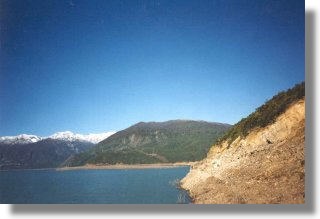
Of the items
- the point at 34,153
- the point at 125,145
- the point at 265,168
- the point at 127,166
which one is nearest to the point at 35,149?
the point at 34,153

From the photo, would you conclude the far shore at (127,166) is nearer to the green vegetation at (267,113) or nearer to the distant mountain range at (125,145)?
the distant mountain range at (125,145)

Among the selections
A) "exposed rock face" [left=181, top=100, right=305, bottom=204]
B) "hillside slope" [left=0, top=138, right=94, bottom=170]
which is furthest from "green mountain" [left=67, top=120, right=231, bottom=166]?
"exposed rock face" [left=181, top=100, right=305, bottom=204]

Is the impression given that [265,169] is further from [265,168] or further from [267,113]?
[267,113]

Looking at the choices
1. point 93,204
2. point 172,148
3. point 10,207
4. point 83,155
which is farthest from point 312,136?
point 83,155

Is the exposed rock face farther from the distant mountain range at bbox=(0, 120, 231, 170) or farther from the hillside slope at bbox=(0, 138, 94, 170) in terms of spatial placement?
the hillside slope at bbox=(0, 138, 94, 170)

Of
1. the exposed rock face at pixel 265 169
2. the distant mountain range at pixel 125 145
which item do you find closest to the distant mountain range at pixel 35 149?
the distant mountain range at pixel 125 145
